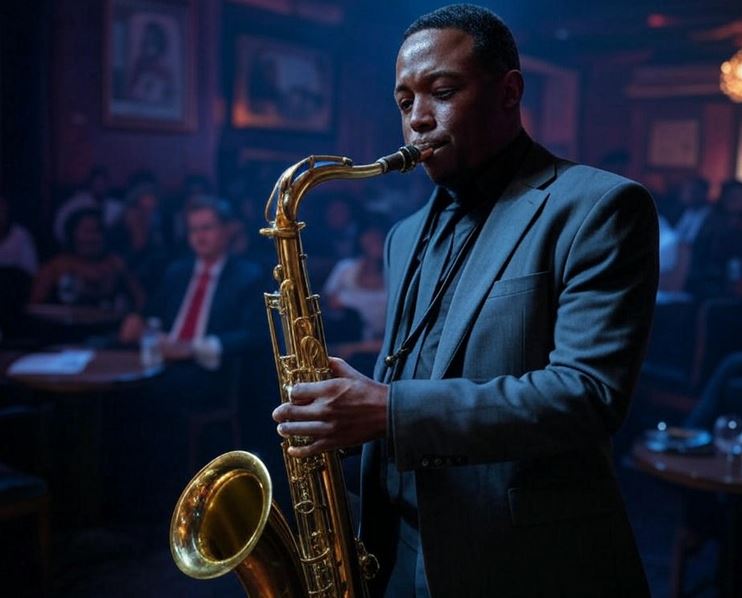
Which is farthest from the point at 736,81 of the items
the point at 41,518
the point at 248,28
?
the point at 41,518

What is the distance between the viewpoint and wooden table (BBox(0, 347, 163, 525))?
13.4 feet

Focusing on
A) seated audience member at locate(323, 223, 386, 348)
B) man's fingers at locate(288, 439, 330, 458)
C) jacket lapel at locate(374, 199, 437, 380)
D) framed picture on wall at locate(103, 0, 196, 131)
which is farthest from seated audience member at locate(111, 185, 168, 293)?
man's fingers at locate(288, 439, 330, 458)

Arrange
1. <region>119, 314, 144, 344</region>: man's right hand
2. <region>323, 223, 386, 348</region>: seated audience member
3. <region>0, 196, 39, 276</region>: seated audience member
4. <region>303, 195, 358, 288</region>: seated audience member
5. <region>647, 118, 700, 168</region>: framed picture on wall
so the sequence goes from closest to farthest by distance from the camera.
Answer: <region>0, 196, 39, 276</region>: seated audience member < <region>119, 314, 144, 344</region>: man's right hand < <region>323, 223, 386, 348</region>: seated audience member < <region>303, 195, 358, 288</region>: seated audience member < <region>647, 118, 700, 168</region>: framed picture on wall

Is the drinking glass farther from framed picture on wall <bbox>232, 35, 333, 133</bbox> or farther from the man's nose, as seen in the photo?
framed picture on wall <bbox>232, 35, 333, 133</bbox>

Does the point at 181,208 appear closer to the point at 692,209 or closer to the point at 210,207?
the point at 210,207

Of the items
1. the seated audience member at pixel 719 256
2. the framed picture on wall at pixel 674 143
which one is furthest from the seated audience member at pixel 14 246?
the framed picture on wall at pixel 674 143

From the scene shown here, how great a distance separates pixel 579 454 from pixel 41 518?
274 centimetres

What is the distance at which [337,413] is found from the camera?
140cm

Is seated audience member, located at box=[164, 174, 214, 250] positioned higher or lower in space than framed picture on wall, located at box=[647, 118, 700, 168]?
lower

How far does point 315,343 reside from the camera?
1717mm

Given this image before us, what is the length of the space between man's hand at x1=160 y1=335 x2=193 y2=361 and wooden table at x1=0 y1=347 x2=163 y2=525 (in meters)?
0.17

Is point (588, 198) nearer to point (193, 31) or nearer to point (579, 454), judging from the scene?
point (579, 454)

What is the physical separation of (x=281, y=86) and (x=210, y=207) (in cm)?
146

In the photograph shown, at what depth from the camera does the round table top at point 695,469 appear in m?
3.31
